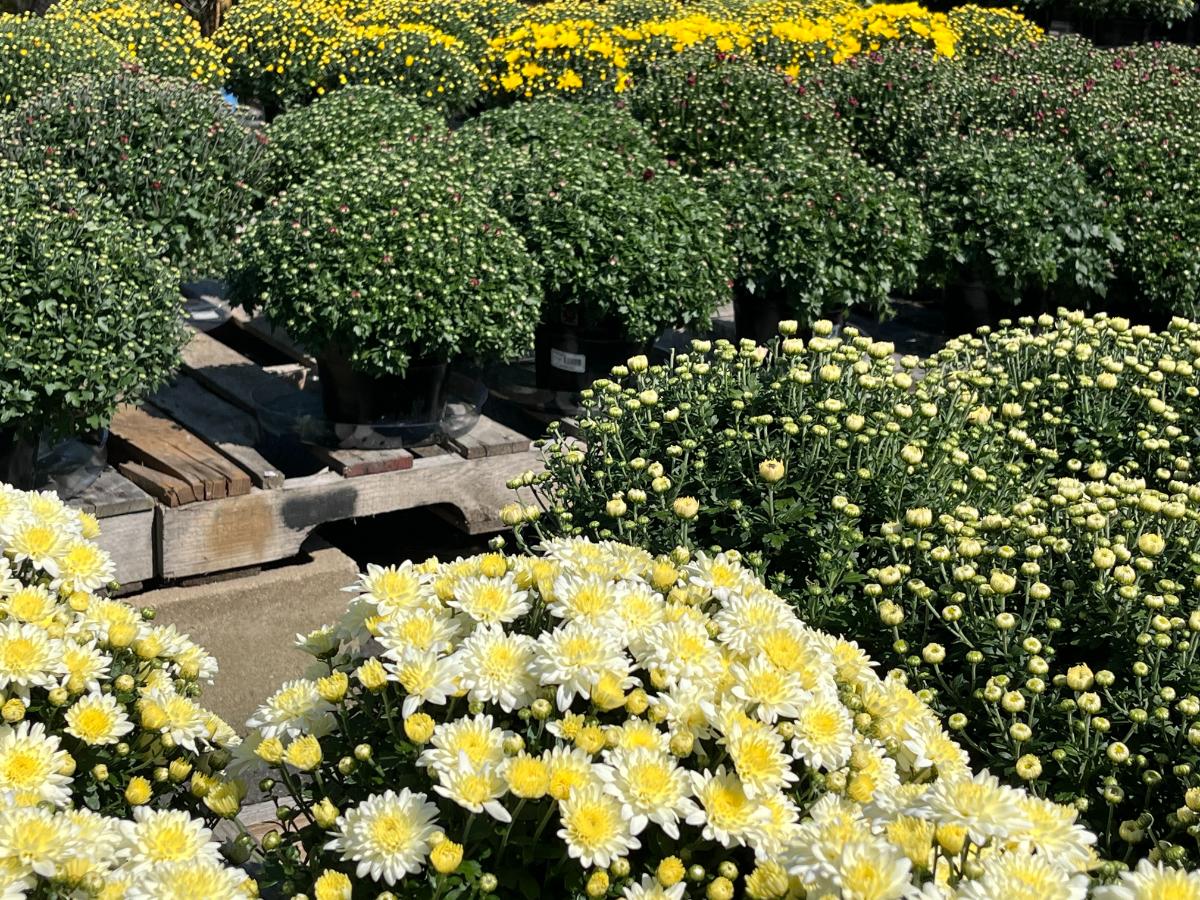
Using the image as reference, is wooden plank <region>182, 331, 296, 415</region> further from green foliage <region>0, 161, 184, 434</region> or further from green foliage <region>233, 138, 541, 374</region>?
green foliage <region>0, 161, 184, 434</region>

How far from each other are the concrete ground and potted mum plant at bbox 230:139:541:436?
25.9 inches

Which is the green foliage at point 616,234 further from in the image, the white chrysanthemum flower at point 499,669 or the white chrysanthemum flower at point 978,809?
the white chrysanthemum flower at point 978,809

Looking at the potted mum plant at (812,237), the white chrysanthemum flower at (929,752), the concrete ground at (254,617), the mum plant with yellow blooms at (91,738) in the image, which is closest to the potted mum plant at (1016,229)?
the potted mum plant at (812,237)

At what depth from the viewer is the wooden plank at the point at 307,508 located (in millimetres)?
4137

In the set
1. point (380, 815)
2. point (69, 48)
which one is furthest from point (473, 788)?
point (69, 48)

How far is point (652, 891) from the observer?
1716mm

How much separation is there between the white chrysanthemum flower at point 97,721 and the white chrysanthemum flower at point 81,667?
0.02m

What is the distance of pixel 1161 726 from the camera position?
2.41m

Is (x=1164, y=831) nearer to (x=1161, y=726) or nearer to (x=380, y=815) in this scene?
(x=1161, y=726)

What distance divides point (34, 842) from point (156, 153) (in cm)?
422

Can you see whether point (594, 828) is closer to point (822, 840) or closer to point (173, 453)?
point (822, 840)

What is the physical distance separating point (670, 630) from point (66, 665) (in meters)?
0.88

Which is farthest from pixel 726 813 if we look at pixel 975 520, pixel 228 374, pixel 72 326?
pixel 228 374

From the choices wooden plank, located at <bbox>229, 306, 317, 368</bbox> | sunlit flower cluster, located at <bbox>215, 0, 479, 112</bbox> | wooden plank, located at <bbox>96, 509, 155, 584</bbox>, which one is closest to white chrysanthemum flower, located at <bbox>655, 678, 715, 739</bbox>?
wooden plank, located at <bbox>96, 509, 155, 584</bbox>
